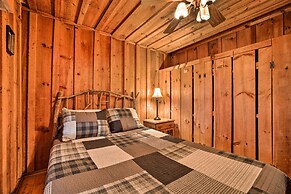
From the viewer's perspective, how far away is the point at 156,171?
3.17 feet

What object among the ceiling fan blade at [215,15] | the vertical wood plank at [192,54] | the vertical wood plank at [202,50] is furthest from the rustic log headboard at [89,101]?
the ceiling fan blade at [215,15]

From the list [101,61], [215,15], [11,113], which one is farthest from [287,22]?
[11,113]

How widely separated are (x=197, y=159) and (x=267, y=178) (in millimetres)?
435

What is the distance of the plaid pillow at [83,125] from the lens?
1.69 m

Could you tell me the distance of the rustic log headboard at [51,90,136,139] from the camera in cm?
207

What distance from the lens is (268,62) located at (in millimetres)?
1764

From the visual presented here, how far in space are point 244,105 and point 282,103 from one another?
393 mm

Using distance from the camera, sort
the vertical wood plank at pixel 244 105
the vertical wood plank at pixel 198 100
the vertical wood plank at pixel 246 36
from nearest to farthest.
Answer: the vertical wood plank at pixel 244 105 < the vertical wood plank at pixel 246 36 < the vertical wood plank at pixel 198 100

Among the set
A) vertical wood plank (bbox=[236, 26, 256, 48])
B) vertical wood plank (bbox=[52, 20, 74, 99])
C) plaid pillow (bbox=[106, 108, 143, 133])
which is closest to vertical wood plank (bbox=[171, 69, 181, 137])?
plaid pillow (bbox=[106, 108, 143, 133])

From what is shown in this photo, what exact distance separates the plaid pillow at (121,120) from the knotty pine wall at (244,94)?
1.16 meters

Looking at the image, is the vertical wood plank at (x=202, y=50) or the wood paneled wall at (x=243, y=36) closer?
the wood paneled wall at (x=243, y=36)

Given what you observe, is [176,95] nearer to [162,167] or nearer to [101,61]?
[101,61]

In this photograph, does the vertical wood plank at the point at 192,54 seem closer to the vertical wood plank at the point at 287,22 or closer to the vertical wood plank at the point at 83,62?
the vertical wood plank at the point at 287,22

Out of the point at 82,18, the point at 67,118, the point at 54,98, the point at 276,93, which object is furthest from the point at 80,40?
the point at 276,93
